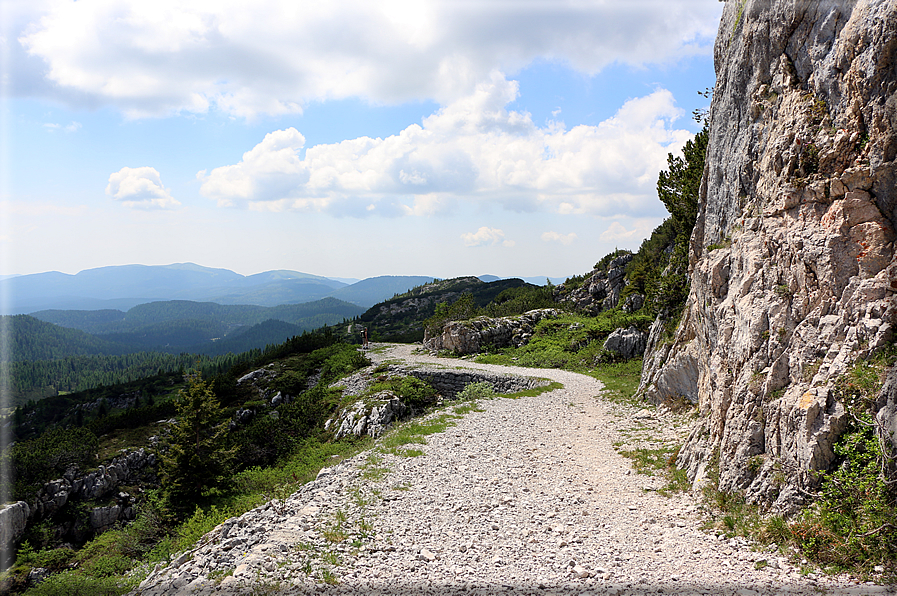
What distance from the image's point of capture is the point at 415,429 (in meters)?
21.8

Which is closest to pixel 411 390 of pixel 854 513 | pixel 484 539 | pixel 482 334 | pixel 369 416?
pixel 369 416

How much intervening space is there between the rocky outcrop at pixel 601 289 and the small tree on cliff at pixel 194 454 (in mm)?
53575

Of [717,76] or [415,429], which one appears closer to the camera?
[717,76]

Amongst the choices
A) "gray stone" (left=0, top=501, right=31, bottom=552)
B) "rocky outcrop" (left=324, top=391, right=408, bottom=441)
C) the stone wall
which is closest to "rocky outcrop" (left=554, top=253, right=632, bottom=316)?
the stone wall

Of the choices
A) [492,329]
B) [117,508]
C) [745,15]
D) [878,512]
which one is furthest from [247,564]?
[492,329]

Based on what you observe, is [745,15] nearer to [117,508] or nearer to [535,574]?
[535,574]

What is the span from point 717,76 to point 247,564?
2150 cm

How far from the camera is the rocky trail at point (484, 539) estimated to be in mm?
8031

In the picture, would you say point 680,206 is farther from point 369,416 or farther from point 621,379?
point 369,416

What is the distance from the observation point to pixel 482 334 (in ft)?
170

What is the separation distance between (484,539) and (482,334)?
41.7 metres

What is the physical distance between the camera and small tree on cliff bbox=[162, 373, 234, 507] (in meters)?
20.6

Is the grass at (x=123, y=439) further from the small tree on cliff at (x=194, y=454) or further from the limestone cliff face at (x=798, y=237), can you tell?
the limestone cliff face at (x=798, y=237)

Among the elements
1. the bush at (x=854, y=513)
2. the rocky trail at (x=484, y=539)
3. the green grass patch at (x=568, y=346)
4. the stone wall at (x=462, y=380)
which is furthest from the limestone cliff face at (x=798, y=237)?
the green grass patch at (x=568, y=346)
